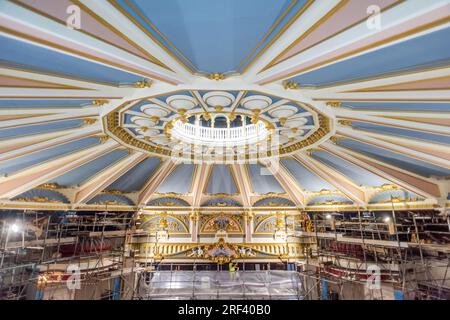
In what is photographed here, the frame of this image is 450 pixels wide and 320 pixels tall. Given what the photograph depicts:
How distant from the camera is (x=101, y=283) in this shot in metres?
9.29

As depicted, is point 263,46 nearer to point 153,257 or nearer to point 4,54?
Answer: point 4,54

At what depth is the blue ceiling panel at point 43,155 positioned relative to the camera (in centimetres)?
729

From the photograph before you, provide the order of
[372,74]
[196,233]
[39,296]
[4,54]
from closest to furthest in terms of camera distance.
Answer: [4,54] < [372,74] < [39,296] < [196,233]

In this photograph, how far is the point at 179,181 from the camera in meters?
12.5

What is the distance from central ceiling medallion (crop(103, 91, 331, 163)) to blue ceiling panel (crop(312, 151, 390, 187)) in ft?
4.15

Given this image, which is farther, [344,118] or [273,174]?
[273,174]

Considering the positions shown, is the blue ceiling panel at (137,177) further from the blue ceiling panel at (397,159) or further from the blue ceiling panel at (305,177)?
the blue ceiling panel at (397,159)

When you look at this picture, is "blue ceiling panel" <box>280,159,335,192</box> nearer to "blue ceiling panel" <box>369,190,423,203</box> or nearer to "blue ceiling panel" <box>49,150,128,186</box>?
"blue ceiling panel" <box>369,190,423,203</box>

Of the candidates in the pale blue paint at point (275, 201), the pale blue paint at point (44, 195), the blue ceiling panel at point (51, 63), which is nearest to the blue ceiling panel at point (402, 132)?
the blue ceiling panel at point (51, 63)

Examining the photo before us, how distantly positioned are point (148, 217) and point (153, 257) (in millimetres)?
2213

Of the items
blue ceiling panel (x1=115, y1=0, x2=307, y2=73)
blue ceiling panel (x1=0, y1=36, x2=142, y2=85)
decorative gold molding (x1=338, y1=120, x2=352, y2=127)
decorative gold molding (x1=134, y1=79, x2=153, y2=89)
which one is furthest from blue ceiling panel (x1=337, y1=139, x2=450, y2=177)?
blue ceiling panel (x1=0, y1=36, x2=142, y2=85)

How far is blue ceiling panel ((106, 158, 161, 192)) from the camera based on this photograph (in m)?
10.6

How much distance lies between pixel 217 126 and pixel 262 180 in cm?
417

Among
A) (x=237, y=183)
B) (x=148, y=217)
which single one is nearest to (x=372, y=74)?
(x=237, y=183)
